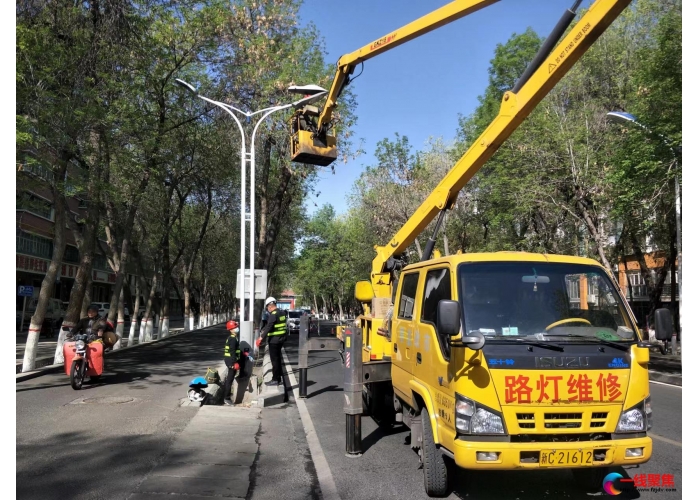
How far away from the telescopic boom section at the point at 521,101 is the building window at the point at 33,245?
33.6 m

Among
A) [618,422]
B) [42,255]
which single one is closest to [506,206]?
[618,422]

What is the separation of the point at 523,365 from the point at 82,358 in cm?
930

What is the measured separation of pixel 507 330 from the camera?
16.2ft

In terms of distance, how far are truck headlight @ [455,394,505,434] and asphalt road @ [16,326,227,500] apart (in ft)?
10.3

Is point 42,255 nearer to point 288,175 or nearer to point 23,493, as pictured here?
point 288,175

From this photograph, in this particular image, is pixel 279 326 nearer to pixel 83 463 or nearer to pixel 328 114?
pixel 328 114

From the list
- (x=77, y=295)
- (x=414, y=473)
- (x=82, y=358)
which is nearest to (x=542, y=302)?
(x=414, y=473)

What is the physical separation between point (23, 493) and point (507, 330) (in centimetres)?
468

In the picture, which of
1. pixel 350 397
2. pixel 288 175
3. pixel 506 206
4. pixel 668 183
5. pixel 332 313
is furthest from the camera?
pixel 332 313

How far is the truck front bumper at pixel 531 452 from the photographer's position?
14.4ft

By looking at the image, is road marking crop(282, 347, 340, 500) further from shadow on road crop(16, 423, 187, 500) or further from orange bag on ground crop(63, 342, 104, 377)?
orange bag on ground crop(63, 342, 104, 377)

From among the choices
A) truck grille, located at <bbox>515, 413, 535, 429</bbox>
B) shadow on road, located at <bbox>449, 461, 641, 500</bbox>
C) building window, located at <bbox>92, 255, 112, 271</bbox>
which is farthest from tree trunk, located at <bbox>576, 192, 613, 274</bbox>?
building window, located at <bbox>92, 255, 112, 271</bbox>

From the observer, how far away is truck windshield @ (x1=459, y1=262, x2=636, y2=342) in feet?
16.4

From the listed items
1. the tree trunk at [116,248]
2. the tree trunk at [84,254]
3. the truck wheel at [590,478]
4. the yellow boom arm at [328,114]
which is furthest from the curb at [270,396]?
the tree trunk at [116,248]
